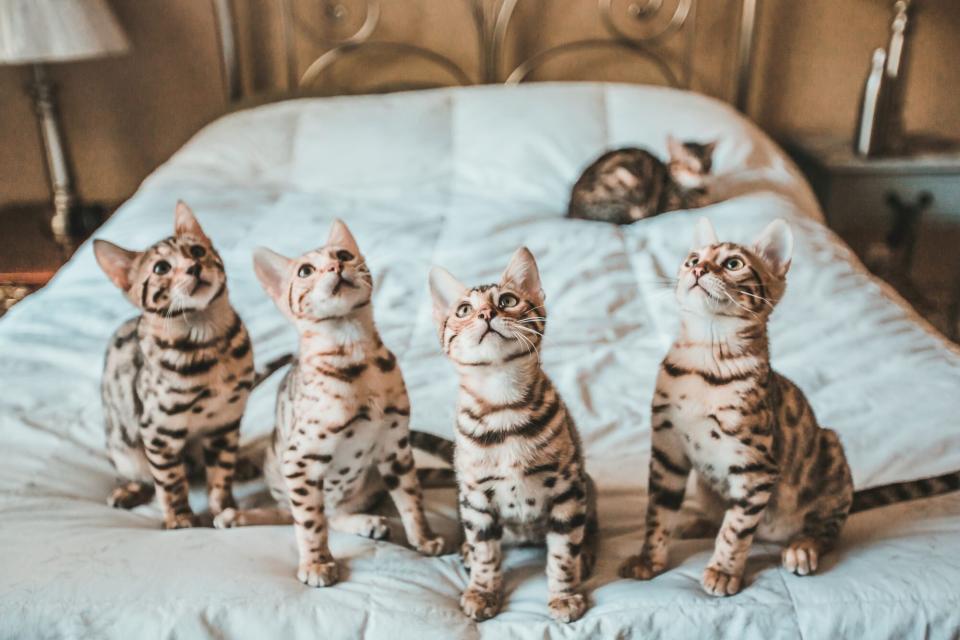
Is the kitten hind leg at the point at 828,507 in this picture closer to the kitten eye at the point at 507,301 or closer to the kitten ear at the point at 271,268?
the kitten eye at the point at 507,301

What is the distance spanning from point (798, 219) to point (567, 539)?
129cm

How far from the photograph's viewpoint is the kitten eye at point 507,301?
0.80m

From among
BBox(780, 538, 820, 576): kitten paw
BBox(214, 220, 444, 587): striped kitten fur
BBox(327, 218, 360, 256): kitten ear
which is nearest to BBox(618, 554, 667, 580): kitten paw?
BBox(780, 538, 820, 576): kitten paw

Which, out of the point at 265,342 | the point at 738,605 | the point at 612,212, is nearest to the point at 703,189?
the point at 612,212

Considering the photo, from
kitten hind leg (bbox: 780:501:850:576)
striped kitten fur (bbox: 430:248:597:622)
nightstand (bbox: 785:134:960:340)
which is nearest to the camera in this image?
striped kitten fur (bbox: 430:248:597:622)

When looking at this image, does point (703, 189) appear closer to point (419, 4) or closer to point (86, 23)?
point (419, 4)

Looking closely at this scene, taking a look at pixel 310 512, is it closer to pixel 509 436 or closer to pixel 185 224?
pixel 509 436

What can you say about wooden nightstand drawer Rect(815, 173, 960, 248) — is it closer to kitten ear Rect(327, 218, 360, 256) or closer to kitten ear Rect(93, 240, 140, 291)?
kitten ear Rect(327, 218, 360, 256)

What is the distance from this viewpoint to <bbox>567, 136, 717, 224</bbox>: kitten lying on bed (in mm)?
1988

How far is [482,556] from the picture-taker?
0.86 meters

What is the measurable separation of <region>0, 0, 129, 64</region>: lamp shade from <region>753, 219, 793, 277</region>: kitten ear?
203cm

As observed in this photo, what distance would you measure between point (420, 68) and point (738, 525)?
2.22 m

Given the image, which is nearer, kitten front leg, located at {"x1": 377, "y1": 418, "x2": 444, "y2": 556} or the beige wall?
kitten front leg, located at {"x1": 377, "y1": 418, "x2": 444, "y2": 556}

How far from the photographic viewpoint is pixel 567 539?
2.75ft
